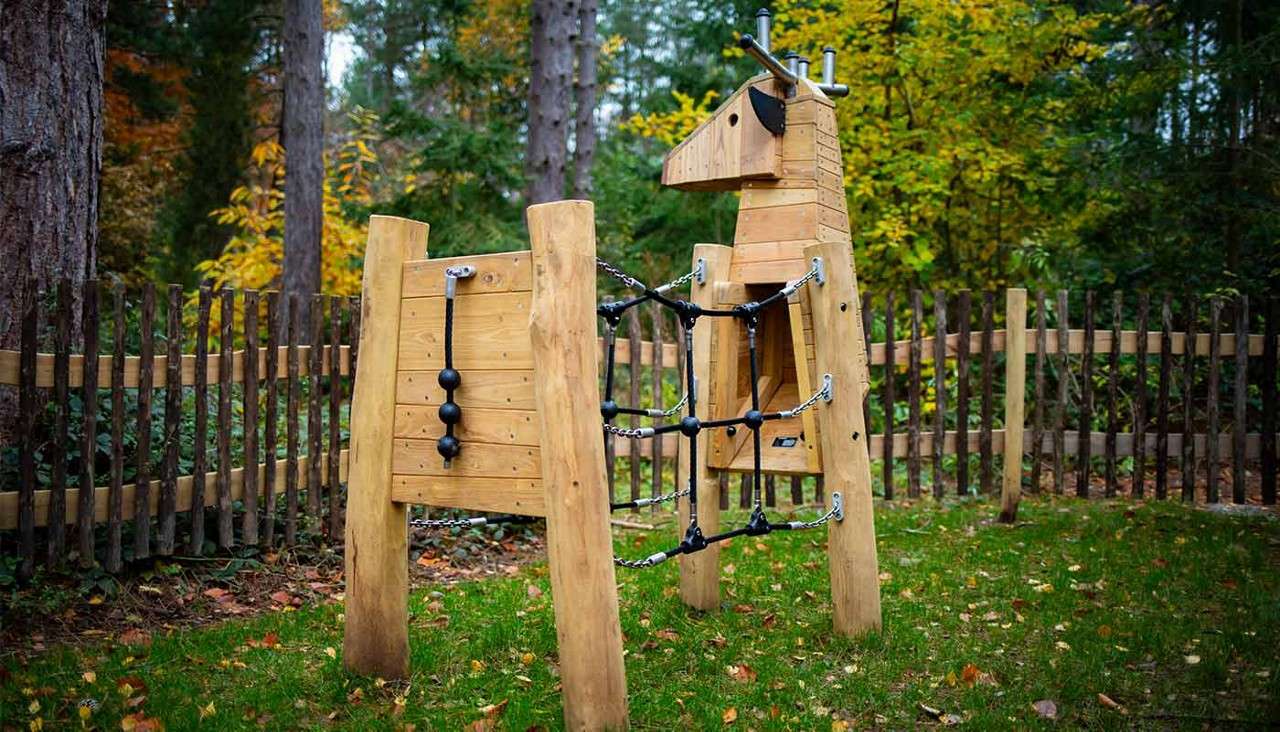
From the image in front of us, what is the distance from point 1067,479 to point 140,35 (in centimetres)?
1340

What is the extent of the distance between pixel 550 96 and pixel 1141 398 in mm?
6122

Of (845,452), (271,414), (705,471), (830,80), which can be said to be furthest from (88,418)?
(830,80)

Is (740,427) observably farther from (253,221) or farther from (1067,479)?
(253,221)

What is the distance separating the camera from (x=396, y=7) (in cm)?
2169

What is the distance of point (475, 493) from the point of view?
3.23 metres

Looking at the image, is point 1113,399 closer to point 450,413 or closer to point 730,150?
point 730,150

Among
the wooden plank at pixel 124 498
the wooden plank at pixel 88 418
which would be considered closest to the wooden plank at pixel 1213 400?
the wooden plank at pixel 124 498

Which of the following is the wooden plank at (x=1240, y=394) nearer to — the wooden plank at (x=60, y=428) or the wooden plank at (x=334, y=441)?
the wooden plank at (x=334, y=441)

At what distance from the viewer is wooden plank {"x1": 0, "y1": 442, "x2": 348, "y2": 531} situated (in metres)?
4.26

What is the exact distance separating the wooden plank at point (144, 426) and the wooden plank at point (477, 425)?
194cm

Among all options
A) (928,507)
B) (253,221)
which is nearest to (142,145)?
(253,221)

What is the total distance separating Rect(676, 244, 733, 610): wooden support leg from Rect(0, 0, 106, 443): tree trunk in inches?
125

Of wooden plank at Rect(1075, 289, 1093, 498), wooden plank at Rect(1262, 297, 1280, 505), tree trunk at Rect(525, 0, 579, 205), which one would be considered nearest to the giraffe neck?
wooden plank at Rect(1075, 289, 1093, 498)

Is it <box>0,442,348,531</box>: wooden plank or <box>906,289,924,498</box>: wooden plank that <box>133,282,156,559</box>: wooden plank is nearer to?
<box>0,442,348,531</box>: wooden plank
